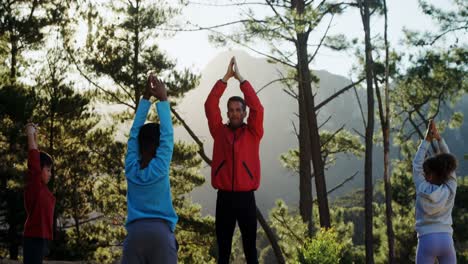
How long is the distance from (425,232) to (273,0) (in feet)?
27.5

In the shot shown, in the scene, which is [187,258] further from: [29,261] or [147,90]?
[147,90]

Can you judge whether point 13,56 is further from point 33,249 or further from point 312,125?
point 33,249

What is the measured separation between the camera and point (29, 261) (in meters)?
4.03

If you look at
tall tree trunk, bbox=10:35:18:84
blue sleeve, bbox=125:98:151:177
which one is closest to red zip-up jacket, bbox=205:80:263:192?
blue sleeve, bbox=125:98:151:177

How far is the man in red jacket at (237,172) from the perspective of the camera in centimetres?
388

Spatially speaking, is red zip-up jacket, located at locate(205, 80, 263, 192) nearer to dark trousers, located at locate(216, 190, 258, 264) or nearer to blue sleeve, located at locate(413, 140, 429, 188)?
dark trousers, located at locate(216, 190, 258, 264)

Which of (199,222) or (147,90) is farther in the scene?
(199,222)

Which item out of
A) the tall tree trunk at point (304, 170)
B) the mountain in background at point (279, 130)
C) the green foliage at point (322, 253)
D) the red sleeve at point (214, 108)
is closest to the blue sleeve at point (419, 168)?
the red sleeve at point (214, 108)

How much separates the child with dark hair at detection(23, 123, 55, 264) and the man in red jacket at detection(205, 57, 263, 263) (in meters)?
1.36

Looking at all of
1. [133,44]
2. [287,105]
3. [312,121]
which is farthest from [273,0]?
[287,105]

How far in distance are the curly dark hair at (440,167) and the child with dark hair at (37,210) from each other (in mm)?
2883

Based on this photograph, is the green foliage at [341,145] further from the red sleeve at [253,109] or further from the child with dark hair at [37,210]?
the child with dark hair at [37,210]

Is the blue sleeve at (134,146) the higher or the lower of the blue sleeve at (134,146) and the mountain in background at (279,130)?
the lower

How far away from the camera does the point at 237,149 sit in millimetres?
3943
